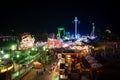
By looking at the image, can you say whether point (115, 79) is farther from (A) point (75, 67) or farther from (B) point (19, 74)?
(B) point (19, 74)

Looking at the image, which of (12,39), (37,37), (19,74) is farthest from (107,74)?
(37,37)

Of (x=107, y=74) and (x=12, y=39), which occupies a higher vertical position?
(x=12, y=39)

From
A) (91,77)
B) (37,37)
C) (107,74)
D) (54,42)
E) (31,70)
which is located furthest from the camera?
(37,37)

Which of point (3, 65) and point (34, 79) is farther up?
point (3, 65)

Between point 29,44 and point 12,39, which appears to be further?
point 12,39

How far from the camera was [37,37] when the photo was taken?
8381cm

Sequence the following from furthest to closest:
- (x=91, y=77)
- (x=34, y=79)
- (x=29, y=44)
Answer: (x=29, y=44) → (x=34, y=79) → (x=91, y=77)

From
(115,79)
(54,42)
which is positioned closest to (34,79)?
(115,79)

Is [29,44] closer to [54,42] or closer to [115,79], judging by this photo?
[54,42]

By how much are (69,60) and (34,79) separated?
3.98 m

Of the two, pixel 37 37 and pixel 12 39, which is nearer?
pixel 12 39

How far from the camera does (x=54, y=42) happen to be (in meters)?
57.5

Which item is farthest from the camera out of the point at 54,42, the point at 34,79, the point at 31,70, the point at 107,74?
the point at 54,42

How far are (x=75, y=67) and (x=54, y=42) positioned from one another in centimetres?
3226
